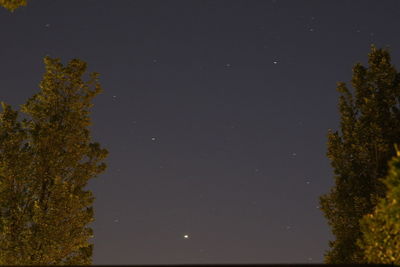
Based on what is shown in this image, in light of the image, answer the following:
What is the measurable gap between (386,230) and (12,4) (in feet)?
41.4

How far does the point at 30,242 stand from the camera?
788 inches

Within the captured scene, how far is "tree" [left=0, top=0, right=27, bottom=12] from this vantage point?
14.5 meters

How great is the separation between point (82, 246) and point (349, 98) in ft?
45.4

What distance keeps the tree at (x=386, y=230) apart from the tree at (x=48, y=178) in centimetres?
1167

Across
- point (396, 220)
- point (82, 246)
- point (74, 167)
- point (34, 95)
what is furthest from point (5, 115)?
point (396, 220)

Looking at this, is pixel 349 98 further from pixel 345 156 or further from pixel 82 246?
pixel 82 246

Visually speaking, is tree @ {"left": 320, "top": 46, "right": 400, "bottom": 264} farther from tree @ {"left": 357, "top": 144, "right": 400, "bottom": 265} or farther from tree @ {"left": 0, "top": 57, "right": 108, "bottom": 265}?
tree @ {"left": 0, "top": 57, "right": 108, "bottom": 265}

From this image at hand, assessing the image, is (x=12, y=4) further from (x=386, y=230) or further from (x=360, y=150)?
(x=360, y=150)

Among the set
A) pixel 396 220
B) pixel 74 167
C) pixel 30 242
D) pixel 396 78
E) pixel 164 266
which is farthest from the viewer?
pixel 396 78

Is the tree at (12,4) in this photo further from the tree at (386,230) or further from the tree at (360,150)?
the tree at (360,150)

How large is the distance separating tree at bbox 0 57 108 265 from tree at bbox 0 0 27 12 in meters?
7.65

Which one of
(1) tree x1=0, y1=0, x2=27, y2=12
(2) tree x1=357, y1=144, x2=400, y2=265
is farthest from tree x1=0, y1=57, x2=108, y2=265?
(2) tree x1=357, y1=144, x2=400, y2=265

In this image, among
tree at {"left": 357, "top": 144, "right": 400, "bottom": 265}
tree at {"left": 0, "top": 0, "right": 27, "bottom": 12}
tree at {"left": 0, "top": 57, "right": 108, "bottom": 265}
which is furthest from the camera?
tree at {"left": 0, "top": 57, "right": 108, "bottom": 265}

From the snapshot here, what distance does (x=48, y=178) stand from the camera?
69.4ft
